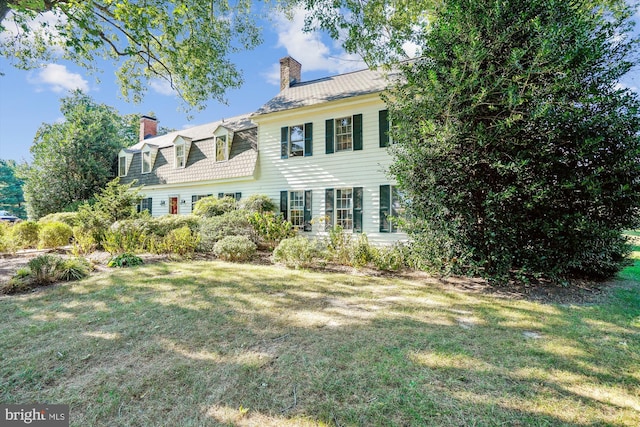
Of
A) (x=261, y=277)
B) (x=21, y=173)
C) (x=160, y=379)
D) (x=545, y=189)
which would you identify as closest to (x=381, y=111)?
(x=545, y=189)

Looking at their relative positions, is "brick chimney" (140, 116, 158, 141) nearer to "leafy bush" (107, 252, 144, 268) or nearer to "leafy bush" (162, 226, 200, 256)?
"leafy bush" (162, 226, 200, 256)

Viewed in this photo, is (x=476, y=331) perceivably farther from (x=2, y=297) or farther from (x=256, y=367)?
(x=2, y=297)

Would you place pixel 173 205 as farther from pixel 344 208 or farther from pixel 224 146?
pixel 344 208

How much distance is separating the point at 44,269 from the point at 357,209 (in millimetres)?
8015

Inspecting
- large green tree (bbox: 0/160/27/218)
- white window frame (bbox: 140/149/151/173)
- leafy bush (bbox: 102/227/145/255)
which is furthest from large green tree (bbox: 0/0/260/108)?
large green tree (bbox: 0/160/27/218)

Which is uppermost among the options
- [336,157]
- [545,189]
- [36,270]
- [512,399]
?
[336,157]

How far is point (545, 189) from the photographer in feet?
15.5

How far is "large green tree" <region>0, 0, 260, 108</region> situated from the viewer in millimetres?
7758

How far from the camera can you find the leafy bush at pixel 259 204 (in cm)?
1124

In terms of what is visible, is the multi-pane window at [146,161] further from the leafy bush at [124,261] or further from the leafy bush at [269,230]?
the leafy bush at [124,261]

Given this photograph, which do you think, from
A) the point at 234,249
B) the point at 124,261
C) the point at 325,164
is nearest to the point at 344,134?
the point at 325,164

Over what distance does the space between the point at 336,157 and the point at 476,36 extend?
20.4ft

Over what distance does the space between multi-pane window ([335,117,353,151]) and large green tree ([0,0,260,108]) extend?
14.2 feet

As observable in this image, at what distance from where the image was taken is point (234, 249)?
793 centimetres
